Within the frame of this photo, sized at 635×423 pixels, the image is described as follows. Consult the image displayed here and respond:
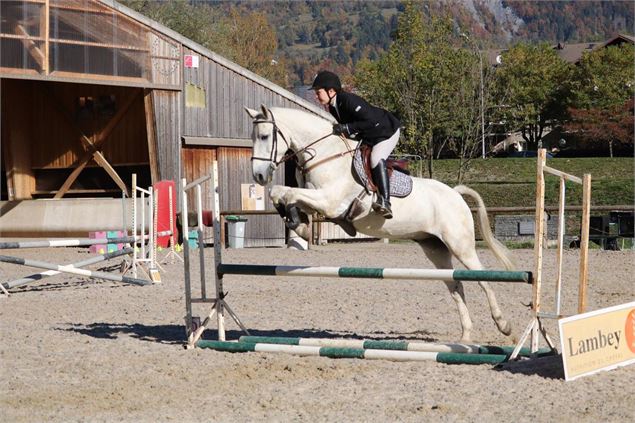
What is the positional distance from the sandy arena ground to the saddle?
5.00 feet

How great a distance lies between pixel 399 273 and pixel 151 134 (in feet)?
56.3

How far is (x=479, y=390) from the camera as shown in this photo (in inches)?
266

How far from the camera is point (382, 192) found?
27.0 feet

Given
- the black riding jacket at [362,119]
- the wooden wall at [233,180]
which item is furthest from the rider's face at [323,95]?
the wooden wall at [233,180]

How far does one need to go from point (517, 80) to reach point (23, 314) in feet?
191

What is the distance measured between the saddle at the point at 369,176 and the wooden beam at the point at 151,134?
16.2 metres

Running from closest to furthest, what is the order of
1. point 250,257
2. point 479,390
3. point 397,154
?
point 479,390
point 250,257
point 397,154

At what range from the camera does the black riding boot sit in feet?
27.0

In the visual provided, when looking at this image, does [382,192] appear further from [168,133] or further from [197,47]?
[197,47]

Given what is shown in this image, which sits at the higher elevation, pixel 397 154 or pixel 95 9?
pixel 95 9

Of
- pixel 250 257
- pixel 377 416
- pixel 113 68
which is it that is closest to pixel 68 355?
pixel 377 416

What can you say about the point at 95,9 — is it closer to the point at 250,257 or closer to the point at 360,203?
the point at 250,257

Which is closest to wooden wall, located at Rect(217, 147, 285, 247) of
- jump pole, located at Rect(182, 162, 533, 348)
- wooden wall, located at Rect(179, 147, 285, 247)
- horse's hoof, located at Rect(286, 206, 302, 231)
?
wooden wall, located at Rect(179, 147, 285, 247)

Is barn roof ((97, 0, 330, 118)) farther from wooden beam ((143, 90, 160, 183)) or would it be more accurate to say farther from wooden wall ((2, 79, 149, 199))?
wooden wall ((2, 79, 149, 199))
